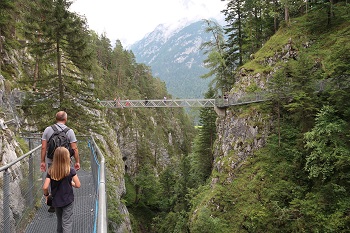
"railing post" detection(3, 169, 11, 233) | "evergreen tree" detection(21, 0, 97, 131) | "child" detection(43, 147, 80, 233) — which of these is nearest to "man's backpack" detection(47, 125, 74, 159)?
"child" detection(43, 147, 80, 233)

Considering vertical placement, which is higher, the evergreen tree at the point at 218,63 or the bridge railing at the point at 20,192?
the evergreen tree at the point at 218,63

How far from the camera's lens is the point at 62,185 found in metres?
3.74

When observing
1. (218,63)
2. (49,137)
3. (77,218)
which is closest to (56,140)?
(49,137)

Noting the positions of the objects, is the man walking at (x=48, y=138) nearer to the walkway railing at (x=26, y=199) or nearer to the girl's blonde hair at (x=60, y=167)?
the walkway railing at (x=26, y=199)

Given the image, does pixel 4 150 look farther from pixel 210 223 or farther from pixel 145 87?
pixel 145 87

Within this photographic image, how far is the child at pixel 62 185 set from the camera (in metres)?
3.51

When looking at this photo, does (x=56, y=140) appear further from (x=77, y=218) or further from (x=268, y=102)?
(x=268, y=102)

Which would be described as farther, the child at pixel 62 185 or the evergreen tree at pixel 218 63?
the evergreen tree at pixel 218 63

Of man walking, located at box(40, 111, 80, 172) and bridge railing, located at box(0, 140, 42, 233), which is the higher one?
man walking, located at box(40, 111, 80, 172)

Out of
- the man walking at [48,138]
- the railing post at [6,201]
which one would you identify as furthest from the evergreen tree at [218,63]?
the railing post at [6,201]

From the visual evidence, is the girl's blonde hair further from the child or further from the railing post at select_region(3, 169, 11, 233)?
the railing post at select_region(3, 169, 11, 233)

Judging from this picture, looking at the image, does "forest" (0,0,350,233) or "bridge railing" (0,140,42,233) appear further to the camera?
"forest" (0,0,350,233)

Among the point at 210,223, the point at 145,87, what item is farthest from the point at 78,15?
the point at 145,87

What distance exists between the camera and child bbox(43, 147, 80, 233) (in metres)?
3.51
